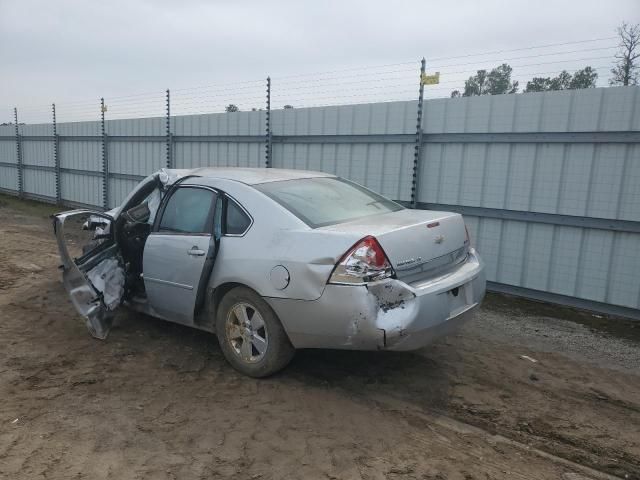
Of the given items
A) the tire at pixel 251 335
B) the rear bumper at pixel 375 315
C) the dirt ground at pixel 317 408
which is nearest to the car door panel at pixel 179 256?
the tire at pixel 251 335

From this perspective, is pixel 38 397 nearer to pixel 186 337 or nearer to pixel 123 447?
pixel 123 447

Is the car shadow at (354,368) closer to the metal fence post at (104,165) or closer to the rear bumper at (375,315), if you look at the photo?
the rear bumper at (375,315)

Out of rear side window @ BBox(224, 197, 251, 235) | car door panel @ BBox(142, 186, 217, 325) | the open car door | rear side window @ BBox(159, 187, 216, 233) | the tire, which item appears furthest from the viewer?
the open car door

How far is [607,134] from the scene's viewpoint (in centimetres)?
595

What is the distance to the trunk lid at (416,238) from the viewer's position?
137 inches

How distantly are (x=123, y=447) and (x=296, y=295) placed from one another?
138 cm

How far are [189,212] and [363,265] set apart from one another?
6.03 ft

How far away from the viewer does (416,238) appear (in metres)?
3.66

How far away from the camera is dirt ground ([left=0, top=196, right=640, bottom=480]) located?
2941 mm

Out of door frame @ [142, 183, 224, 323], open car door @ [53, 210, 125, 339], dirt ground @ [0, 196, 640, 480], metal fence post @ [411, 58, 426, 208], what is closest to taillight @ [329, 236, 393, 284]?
dirt ground @ [0, 196, 640, 480]

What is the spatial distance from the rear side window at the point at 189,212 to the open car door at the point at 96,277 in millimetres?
735

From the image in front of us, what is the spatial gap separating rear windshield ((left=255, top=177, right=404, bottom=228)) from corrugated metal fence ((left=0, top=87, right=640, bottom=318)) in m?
2.76

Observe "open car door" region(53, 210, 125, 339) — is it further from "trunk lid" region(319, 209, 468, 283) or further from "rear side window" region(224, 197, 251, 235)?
"trunk lid" region(319, 209, 468, 283)

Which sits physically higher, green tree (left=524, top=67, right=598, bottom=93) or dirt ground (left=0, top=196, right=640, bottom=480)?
green tree (left=524, top=67, right=598, bottom=93)
